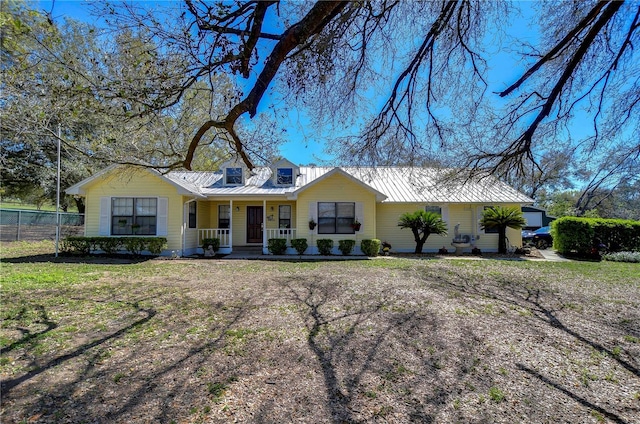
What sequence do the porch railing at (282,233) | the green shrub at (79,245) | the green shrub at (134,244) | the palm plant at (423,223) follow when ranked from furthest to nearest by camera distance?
the porch railing at (282,233) < the palm plant at (423,223) < the green shrub at (79,245) < the green shrub at (134,244)

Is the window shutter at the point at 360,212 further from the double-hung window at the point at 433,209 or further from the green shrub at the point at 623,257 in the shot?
the green shrub at the point at 623,257

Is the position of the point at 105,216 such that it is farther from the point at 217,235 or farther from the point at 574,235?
the point at 574,235

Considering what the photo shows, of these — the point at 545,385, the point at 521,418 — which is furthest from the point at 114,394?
the point at 545,385

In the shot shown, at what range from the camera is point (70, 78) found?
4.51 meters

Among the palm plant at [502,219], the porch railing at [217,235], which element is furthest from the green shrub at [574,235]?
the porch railing at [217,235]

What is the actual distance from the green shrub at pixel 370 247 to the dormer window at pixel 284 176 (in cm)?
472

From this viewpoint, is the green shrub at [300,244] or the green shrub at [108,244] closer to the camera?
the green shrub at [108,244]

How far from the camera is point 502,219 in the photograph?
14.1 metres

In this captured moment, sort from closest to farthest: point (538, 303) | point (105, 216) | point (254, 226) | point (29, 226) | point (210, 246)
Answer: point (538, 303)
point (105, 216)
point (210, 246)
point (254, 226)
point (29, 226)

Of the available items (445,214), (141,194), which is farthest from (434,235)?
(141,194)

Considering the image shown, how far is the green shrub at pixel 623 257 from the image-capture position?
13.0 m

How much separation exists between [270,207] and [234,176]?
7.65ft

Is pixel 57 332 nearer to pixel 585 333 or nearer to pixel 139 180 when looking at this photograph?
pixel 585 333

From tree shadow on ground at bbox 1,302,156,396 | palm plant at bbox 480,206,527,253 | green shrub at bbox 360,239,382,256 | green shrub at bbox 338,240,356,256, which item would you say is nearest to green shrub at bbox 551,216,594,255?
palm plant at bbox 480,206,527,253
